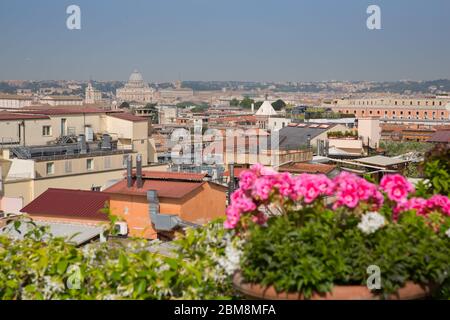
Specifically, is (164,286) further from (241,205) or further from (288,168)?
(288,168)

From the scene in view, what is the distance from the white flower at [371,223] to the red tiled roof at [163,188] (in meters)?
12.4

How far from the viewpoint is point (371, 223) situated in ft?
11.3

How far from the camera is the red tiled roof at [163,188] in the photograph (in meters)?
16.2

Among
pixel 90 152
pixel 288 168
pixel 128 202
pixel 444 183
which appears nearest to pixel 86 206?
pixel 128 202

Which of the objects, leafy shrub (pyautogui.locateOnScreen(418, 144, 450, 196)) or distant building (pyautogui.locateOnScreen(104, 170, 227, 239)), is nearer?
leafy shrub (pyautogui.locateOnScreen(418, 144, 450, 196))

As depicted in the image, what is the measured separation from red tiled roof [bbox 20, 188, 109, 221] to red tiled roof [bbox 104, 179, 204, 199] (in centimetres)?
69

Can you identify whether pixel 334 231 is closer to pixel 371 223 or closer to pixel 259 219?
pixel 371 223

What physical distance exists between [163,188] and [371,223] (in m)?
13.5

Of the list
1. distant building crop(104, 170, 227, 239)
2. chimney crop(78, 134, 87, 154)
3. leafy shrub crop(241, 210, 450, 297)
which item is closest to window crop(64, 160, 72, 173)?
chimney crop(78, 134, 87, 154)

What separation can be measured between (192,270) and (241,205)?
394 mm

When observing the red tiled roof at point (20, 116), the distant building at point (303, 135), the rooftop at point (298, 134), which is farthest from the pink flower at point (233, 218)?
the red tiled roof at point (20, 116)

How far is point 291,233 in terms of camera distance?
3455mm

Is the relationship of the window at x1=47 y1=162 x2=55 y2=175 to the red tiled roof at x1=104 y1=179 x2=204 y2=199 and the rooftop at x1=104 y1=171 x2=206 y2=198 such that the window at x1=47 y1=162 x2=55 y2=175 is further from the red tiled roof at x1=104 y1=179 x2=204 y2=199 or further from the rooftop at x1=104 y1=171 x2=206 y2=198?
the red tiled roof at x1=104 y1=179 x2=204 y2=199

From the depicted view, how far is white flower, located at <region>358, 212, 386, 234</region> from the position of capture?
344 centimetres
